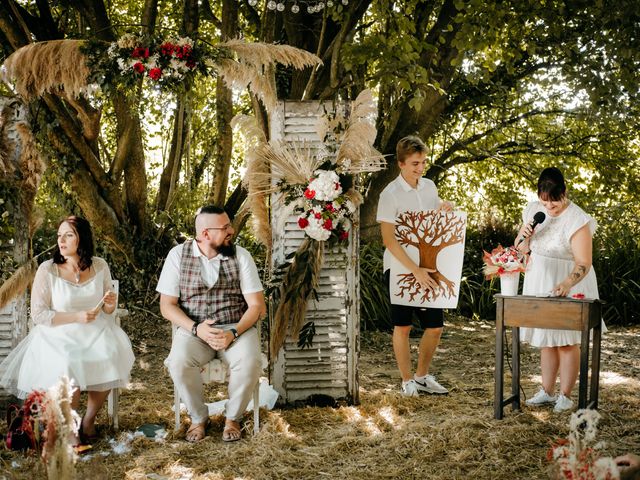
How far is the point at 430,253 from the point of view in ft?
18.0

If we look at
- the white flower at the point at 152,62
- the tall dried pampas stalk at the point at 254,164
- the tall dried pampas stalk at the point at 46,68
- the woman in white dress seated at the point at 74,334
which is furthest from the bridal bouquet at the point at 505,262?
the tall dried pampas stalk at the point at 46,68

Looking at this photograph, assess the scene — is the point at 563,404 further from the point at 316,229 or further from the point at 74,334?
the point at 74,334

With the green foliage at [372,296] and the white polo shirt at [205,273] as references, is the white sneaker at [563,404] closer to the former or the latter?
the white polo shirt at [205,273]

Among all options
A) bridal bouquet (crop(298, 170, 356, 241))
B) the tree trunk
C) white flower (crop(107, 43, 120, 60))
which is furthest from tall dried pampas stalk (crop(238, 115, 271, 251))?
the tree trunk

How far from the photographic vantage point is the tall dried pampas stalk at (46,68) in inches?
195

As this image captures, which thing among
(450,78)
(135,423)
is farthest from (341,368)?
(450,78)

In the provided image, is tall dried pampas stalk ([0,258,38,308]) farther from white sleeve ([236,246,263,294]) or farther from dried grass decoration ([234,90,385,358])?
dried grass decoration ([234,90,385,358])

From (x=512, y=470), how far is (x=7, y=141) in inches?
154

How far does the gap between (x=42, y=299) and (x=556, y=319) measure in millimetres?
3231

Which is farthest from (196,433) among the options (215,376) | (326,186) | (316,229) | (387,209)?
(387,209)

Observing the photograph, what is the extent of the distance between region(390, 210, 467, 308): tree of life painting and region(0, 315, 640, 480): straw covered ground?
78 centimetres

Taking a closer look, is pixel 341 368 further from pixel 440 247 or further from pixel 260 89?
pixel 260 89

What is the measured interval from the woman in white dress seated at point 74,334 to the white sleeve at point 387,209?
2.01 meters

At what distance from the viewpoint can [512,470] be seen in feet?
13.1
